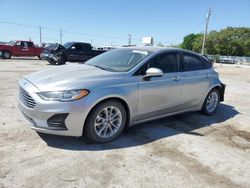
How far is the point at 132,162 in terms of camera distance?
3.53 metres

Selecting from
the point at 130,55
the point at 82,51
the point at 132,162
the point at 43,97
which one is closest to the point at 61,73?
the point at 43,97

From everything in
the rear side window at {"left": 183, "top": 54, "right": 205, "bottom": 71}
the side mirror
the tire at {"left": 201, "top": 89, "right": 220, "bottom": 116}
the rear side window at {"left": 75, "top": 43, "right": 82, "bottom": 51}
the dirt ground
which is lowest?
the dirt ground

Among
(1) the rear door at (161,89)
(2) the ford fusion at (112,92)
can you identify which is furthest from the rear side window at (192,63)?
(1) the rear door at (161,89)

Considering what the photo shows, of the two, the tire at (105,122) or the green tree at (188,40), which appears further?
the green tree at (188,40)

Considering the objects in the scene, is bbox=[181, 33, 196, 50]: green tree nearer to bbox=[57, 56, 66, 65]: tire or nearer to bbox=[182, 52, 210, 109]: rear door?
bbox=[57, 56, 66, 65]: tire

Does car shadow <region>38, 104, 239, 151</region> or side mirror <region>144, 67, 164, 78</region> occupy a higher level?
side mirror <region>144, 67, 164, 78</region>

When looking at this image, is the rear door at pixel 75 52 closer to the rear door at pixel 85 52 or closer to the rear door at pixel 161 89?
the rear door at pixel 85 52

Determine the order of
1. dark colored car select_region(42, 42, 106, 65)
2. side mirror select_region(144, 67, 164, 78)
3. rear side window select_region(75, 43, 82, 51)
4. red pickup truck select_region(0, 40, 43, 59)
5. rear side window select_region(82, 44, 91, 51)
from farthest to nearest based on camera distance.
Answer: red pickup truck select_region(0, 40, 43, 59) → rear side window select_region(82, 44, 91, 51) → rear side window select_region(75, 43, 82, 51) → dark colored car select_region(42, 42, 106, 65) → side mirror select_region(144, 67, 164, 78)

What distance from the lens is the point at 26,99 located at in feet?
12.7

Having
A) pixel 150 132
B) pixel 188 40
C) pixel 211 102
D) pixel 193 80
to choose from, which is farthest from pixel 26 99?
pixel 188 40

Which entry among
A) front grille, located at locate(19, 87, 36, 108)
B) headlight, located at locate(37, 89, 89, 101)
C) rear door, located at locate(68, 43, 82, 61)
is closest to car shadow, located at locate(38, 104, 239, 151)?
front grille, located at locate(19, 87, 36, 108)

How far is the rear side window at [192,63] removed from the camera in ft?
17.7

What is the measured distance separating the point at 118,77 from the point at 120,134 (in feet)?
3.41

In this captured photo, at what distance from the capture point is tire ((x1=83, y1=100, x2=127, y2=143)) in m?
3.88
